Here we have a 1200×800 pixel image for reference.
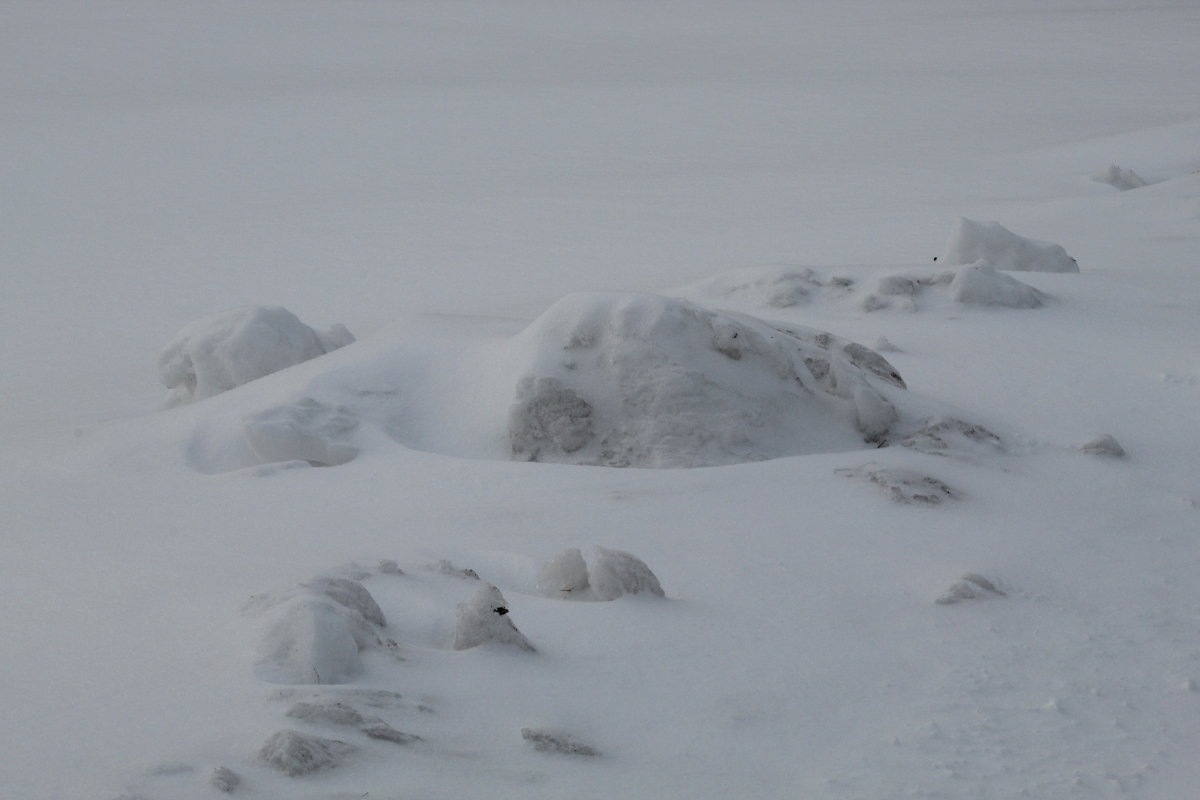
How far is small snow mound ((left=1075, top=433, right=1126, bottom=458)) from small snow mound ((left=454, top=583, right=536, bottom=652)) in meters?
1.88

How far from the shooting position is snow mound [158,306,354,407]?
4578mm

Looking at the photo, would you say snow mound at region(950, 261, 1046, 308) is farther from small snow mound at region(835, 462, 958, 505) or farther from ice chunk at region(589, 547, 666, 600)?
ice chunk at region(589, 547, 666, 600)

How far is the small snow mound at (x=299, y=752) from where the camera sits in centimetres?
183

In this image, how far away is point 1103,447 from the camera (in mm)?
3521

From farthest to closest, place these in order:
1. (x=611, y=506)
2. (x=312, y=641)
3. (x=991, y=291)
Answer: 1. (x=991, y=291)
2. (x=611, y=506)
3. (x=312, y=641)

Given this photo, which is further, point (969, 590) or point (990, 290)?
point (990, 290)

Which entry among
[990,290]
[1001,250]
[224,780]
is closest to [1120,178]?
[1001,250]

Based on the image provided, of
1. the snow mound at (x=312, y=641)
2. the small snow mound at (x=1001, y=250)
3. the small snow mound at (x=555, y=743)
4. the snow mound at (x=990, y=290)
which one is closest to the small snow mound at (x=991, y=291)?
the snow mound at (x=990, y=290)

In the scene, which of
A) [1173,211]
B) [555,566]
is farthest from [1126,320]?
[555,566]

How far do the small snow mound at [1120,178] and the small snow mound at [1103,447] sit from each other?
5738 mm

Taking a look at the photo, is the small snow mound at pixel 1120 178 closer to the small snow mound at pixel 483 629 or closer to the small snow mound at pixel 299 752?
the small snow mound at pixel 483 629

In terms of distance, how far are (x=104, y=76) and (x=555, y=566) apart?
51.9 feet

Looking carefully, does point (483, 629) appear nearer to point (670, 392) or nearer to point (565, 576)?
point (565, 576)

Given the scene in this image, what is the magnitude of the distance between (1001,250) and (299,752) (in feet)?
15.2
